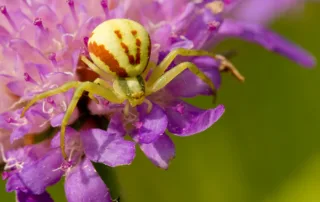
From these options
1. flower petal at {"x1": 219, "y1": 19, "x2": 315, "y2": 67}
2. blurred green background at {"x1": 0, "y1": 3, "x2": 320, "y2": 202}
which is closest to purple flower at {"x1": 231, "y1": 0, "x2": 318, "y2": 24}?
blurred green background at {"x1": 0, "y1": 3, "x2": 320, "y2": 202}

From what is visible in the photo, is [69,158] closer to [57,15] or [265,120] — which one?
[57,15]

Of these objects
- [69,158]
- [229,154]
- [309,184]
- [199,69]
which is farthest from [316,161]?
[69,158]

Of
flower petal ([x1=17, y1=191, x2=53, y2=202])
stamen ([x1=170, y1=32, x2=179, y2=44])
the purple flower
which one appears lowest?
the purple flower

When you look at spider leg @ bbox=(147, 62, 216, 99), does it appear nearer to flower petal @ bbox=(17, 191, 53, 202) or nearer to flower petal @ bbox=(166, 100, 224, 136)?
flower petal @ bbox=(166, 100, 224, 136)

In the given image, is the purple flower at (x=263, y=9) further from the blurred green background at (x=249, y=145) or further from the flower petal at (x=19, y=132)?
the flower petal at (x=19, y=132)

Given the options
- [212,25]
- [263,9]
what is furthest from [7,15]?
[263,9]

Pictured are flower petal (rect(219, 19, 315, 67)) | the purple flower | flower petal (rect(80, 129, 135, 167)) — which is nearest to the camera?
flower petal (rect(80, 129, 135, 167))

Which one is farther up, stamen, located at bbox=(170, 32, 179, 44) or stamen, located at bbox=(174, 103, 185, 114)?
stamen, located at bbox=(170, 32, 179, 44)
